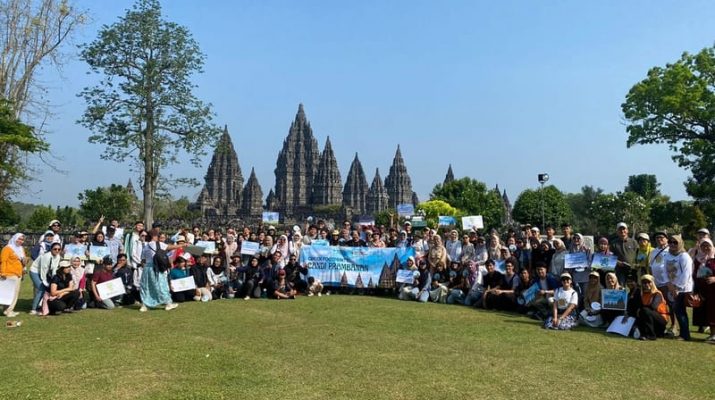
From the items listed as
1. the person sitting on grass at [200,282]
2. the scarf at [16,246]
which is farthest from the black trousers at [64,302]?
the person sitting on grass at [200,282]

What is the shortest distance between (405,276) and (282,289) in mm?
3242

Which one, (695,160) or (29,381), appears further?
(695,160)

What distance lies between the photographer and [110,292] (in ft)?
42.2

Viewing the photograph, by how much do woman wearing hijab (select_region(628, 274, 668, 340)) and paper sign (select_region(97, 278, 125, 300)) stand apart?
10.8 metres

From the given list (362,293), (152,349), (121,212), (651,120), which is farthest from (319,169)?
(152,349)

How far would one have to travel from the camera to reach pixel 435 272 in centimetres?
1466

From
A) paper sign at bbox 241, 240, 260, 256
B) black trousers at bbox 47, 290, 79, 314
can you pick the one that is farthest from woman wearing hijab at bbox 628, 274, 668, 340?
black trousers at bbox 47, 290, 79, 314

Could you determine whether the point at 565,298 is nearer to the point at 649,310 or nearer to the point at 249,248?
the point at 649,310

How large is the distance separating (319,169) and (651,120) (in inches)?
3744

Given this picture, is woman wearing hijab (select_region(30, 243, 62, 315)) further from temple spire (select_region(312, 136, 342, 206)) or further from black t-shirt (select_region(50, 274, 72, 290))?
temple spire (select_region(312, 136, 342, 206))

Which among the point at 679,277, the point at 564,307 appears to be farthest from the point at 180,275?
the point at 679,277

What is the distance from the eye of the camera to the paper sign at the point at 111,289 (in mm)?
12734

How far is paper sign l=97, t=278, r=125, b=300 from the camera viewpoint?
12.7 meters

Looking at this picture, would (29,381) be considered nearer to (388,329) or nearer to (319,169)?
(388,329)
